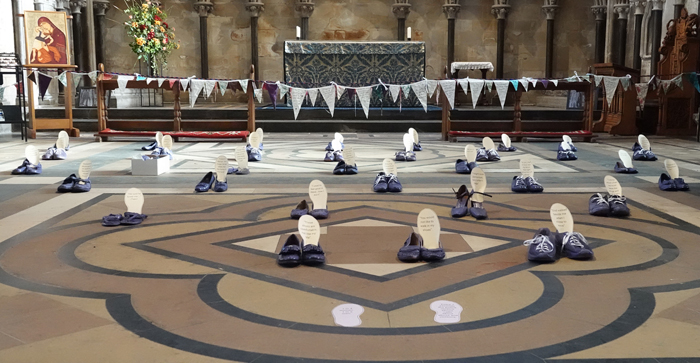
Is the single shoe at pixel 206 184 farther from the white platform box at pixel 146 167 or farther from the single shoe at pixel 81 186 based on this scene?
the white platform box at pixel 146 167

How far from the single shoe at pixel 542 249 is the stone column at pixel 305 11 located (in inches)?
569

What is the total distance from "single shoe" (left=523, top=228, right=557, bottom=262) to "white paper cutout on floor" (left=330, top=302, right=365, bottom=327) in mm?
1287

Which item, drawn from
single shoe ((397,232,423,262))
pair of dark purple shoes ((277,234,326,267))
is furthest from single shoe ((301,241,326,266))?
single shoe ((397,232,423,262))

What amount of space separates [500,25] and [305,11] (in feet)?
17.0

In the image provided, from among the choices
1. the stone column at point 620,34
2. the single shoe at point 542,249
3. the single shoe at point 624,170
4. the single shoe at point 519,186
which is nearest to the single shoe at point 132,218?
the single shoe at point 542,249

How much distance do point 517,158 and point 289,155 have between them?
10.7 ft

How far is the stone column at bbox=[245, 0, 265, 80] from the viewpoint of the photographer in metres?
17.5

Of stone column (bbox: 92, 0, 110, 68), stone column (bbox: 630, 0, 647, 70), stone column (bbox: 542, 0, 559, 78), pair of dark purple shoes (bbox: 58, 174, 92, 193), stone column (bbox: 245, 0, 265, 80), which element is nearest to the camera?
pair of dark purple shoes (bbox: 58, 174, 92, 193)

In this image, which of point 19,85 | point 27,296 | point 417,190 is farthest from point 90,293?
point 19,85

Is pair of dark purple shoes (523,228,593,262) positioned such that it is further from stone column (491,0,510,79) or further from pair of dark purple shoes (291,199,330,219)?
stone column (491,0,510,79)

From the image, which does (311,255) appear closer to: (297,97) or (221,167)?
(221,167)

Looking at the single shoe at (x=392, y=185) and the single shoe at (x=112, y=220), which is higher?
the single shoe at (x=392, y=185)

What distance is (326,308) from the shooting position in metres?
3.15

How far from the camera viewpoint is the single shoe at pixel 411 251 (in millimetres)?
3943
